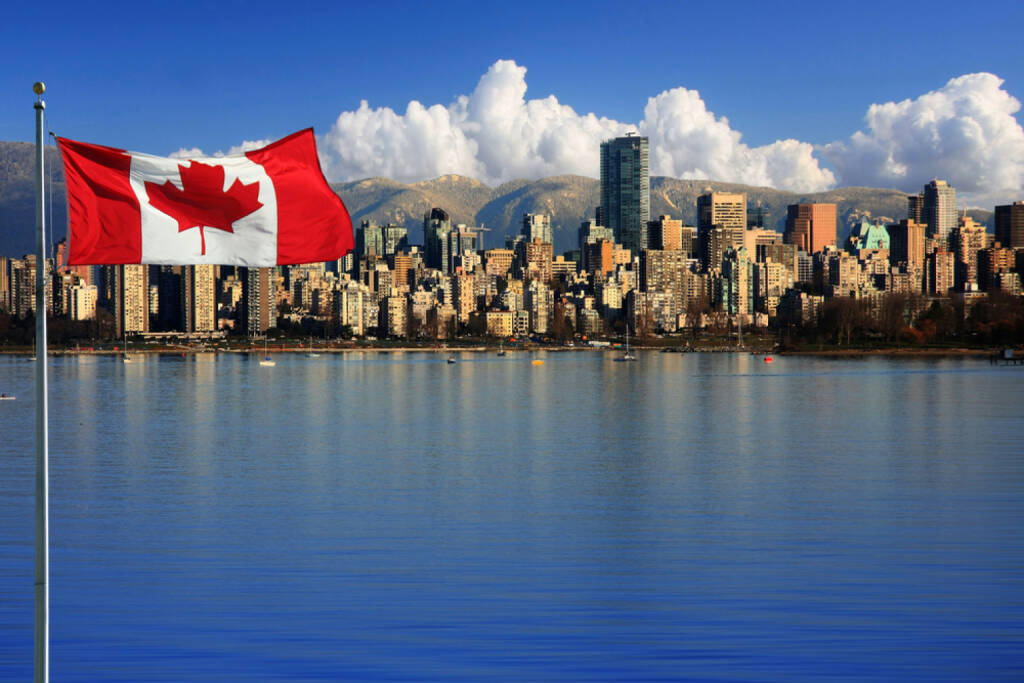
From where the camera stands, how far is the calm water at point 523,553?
40.8 ft

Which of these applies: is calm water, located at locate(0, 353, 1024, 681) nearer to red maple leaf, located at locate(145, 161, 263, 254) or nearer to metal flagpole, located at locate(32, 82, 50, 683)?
metal flagpole, located at locate(32, 82, 50, 683)

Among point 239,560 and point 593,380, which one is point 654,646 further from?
point 593,380

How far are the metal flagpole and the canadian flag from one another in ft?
0.76

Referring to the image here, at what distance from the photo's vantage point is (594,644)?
42.0 ft

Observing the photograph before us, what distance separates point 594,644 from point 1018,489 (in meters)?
17.0

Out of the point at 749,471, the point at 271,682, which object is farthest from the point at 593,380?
the point at 271,682

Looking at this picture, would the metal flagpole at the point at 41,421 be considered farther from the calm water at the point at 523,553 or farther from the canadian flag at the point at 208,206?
the calm water at the point at 523,553

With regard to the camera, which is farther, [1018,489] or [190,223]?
[1018,489]

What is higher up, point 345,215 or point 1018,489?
point 345,215

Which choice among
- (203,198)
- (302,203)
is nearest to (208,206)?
(203,198)

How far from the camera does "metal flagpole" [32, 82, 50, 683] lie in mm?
7066

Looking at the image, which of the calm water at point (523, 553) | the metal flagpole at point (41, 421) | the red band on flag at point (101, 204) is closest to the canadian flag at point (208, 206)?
the red band on flag at point (101, 204)

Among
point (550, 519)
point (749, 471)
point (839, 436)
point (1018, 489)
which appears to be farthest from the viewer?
point (839, 436)

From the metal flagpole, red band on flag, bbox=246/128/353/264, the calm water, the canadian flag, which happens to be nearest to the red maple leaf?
the canadian flag
